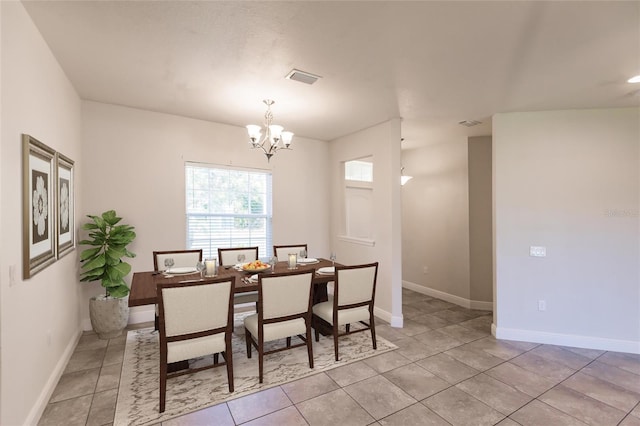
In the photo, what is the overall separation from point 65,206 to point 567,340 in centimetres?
564

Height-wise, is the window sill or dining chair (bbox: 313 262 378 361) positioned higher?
the window sill

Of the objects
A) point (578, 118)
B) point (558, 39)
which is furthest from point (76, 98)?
point (578, 118)

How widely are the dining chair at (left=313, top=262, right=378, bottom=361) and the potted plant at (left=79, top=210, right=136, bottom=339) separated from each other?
90.3 inches

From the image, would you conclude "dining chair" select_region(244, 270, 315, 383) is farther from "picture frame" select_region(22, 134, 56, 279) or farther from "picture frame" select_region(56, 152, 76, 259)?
"picture frame" select_region(56, 152, 76, 259)

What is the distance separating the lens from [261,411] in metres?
2.21

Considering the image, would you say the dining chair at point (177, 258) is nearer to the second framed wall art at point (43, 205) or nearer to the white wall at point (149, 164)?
the white wall at point (149, 164)

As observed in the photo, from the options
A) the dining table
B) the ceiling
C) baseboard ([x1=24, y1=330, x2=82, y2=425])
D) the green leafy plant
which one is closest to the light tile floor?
baseboard ([x1=24, y1=330, x2=82, y2=425])

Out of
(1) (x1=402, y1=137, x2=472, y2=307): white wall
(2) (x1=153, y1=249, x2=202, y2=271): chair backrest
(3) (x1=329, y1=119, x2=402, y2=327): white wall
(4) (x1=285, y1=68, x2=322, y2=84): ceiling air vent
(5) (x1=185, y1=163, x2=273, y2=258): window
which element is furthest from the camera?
(1) (x1=402, y1=137, x2=472, y2=307): white wall

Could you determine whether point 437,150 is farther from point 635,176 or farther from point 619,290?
point 619,290

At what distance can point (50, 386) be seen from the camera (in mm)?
2365

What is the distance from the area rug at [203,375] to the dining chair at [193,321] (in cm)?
13

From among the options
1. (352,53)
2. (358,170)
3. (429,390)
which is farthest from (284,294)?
(358,170)

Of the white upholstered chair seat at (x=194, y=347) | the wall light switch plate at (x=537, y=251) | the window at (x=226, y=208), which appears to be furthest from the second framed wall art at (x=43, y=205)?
the wall light switch plate at (x=537, y=251)

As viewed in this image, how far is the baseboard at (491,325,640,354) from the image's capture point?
10.8 feet
